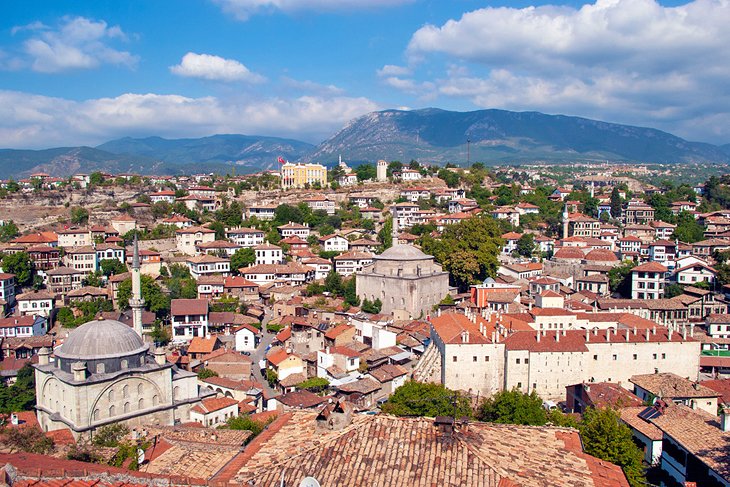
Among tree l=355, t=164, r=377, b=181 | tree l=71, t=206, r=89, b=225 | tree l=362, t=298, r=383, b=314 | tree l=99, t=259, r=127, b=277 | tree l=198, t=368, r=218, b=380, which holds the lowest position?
tree l=198, t=368, r=218, b=380

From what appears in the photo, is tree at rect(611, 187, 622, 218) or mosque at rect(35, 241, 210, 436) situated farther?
tree at rect(611, 187, 622, 218)

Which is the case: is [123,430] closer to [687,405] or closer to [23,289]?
[687,405]

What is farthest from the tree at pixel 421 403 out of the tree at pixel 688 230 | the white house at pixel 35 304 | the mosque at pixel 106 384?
the tree at pixel 688 230

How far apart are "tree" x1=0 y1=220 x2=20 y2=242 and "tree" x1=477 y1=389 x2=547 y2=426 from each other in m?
40.3

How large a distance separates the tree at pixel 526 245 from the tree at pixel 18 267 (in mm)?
33572

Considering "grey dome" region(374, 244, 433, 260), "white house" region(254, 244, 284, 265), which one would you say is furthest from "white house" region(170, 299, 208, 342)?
"grey dome" region(374, 244, 433, 260)

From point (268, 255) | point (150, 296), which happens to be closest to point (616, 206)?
point (268, 255)

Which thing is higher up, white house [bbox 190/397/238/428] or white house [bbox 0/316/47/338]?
white house [bbox 0/316/47/338]

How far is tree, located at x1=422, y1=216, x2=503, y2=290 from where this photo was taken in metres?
37.2

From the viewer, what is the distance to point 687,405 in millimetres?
19547

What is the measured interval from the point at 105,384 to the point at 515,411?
12209 millimetres

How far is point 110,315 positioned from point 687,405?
89.1 feet

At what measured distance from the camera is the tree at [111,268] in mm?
38572

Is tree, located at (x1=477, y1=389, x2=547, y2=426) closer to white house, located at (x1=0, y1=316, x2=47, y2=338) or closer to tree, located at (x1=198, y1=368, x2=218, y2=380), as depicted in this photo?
tree, located at (x1=198, y1=368, x2=218, y2=380)
